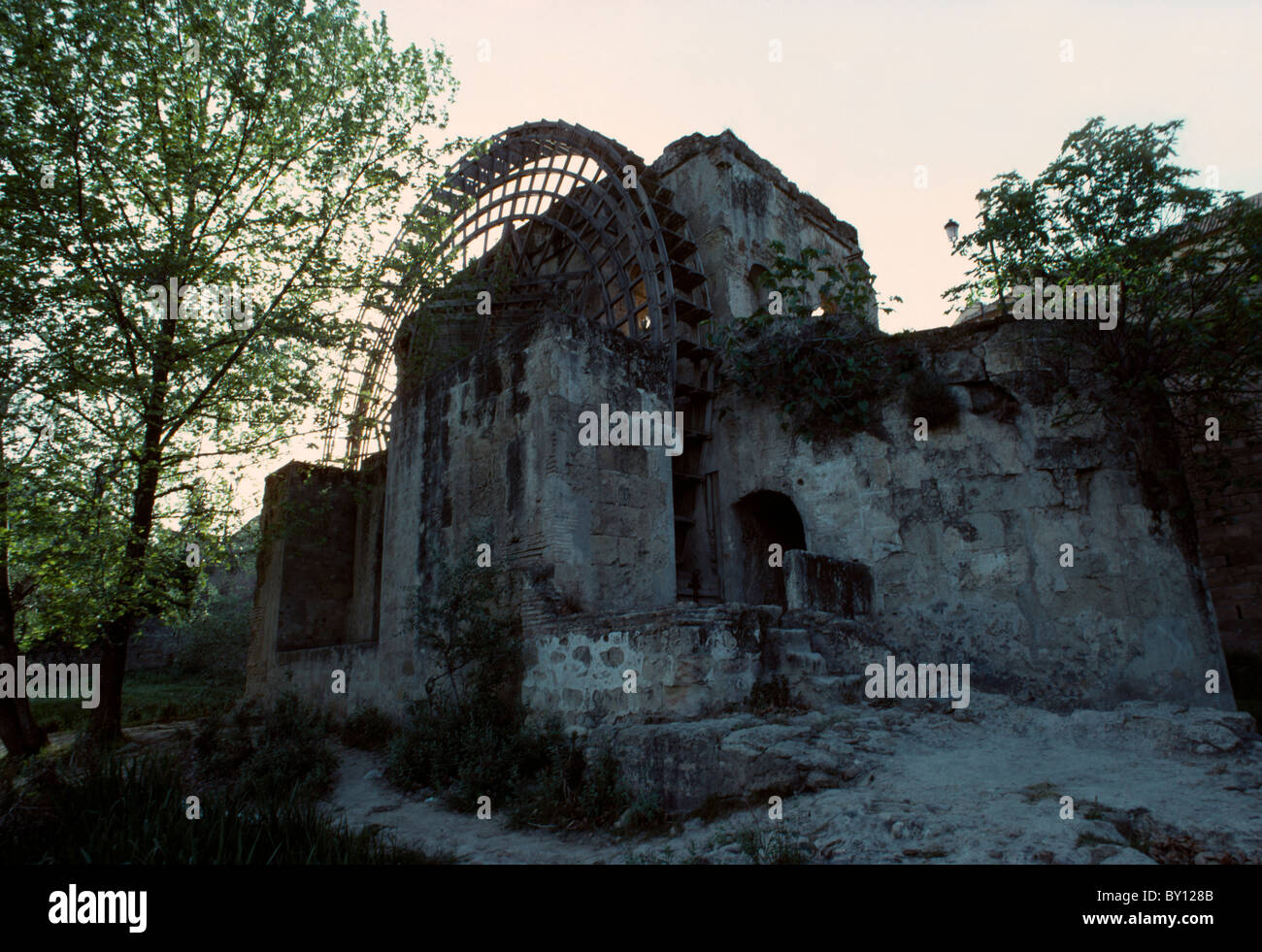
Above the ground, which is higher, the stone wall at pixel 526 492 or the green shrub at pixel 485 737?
the stone wall at pixel 526 492

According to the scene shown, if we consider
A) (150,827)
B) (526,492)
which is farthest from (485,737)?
(150,827)

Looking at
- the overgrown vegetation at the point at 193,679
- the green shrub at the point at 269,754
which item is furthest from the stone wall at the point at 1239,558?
the overgrown vegetation at the point at 193,679

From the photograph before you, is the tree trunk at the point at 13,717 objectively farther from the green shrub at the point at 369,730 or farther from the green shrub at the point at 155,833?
the green shrub at the point at 155,833

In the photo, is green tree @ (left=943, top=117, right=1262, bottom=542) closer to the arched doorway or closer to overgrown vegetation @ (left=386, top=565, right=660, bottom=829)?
the arched doorway

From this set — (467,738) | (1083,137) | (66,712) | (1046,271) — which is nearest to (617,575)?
(467,738)

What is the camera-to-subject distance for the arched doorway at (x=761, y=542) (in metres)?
11.6

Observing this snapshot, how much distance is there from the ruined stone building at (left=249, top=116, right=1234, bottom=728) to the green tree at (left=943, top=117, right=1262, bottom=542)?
1.52 feet

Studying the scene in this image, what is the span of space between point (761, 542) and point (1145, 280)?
6205 mm

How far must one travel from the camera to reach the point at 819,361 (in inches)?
398

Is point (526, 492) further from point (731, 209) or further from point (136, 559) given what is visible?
point (731, 209)

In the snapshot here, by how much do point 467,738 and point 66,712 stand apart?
430 inches

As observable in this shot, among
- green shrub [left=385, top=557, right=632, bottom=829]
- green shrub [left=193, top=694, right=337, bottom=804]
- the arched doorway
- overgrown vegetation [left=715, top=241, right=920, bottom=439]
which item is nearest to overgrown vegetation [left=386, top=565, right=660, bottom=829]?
green shrub [left=385, top=557, right=632, bottom=829]

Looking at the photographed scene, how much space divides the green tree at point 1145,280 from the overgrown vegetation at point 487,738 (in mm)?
6775
